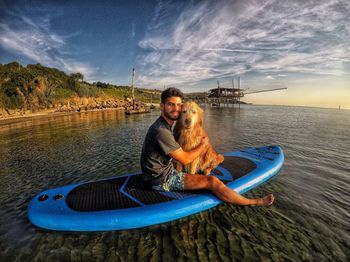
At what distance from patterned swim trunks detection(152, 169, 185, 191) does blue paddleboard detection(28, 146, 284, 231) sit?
0.18 m

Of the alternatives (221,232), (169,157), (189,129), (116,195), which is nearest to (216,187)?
(221,232)

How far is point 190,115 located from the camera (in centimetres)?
408

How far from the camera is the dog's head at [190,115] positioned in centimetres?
405

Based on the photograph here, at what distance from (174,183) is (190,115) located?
174 cm

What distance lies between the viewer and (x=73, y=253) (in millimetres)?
3389

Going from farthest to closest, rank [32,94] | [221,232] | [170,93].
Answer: [32,94] < [221,232] < [170,93]

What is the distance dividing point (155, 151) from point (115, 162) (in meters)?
6.28

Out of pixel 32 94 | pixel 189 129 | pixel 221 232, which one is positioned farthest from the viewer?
pixel 32 94

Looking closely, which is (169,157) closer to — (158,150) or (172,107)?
(158,150)

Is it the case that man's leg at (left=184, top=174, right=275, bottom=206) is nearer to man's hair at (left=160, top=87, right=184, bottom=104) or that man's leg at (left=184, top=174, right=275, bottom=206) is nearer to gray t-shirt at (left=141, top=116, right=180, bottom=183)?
gray t-shirt at (left=141, top=116, right=180, bottom=183)

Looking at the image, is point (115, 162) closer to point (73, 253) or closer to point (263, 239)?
point (73, 253)

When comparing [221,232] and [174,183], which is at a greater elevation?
[174,183]

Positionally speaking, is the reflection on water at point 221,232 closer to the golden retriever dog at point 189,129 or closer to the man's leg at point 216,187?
the man's leg at point 216,187

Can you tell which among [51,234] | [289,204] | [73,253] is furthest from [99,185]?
[289,204]
